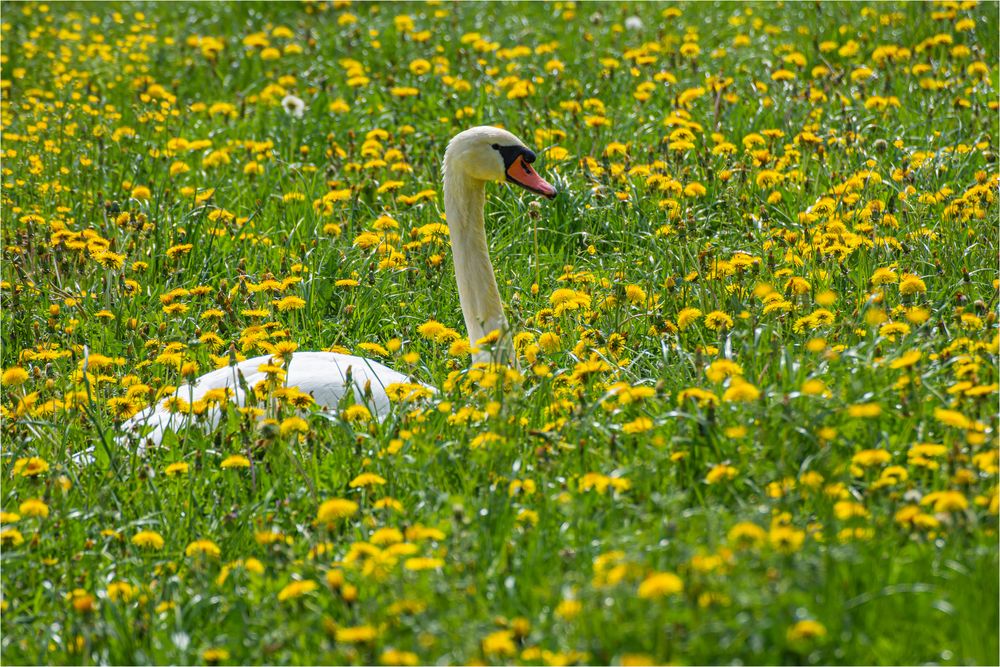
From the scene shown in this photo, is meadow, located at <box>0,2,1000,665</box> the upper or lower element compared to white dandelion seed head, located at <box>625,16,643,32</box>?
lower

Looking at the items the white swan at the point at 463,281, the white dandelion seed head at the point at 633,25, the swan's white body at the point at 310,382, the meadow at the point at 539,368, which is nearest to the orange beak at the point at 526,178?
the white swan at the point at 463,281

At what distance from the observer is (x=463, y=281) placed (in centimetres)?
461

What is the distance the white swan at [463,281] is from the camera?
4.27 metres

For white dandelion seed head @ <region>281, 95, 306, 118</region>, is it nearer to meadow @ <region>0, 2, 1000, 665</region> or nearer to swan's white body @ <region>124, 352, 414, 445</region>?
meadow @ <region>0, 2, 1000, 665</region>

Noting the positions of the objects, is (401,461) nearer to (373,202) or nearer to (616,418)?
(616,418)

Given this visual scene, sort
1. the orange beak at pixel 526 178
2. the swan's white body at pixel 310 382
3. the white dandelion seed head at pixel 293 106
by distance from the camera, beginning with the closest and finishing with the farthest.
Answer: the swan's white body at pixel 310 382 → the orange beak at pixel 526 178 → the white dandelion seed head at pixel 293 106

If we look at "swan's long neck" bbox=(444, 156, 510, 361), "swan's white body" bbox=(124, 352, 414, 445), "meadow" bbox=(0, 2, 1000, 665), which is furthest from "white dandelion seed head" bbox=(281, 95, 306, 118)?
"swan's white body" bbox=(124, 352, 414, 445)

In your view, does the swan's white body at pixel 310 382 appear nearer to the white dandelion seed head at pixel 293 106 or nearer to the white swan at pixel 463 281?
the white swan at pixel 463 281

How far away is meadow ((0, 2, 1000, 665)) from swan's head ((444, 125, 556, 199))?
1.42ft

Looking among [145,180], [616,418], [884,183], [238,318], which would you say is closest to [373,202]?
[145,180]

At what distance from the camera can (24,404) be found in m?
3.73

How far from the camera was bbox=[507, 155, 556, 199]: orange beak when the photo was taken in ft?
15.5

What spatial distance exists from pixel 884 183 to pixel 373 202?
2.59 m

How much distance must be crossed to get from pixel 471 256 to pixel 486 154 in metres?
0.39
